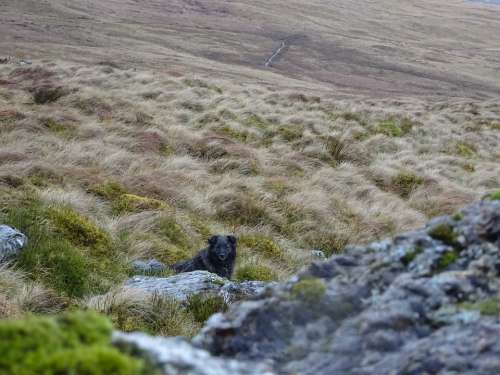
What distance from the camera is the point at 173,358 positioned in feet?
7.06

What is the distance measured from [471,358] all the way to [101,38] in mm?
86817

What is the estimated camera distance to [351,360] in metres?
2.66

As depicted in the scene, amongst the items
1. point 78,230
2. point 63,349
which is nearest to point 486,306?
point 63,349

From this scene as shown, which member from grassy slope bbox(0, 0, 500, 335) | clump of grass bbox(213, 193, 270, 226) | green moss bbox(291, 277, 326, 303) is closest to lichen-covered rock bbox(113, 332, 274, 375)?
green moss bbox(291, 277, 326, 303)

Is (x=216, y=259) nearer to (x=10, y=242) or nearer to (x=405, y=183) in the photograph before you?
(x=10, y=242)

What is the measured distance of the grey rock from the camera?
8.04m

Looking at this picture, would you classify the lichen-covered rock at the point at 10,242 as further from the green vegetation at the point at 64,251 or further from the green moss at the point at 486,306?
the green moss at the point at 486,306

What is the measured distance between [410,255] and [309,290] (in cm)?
63

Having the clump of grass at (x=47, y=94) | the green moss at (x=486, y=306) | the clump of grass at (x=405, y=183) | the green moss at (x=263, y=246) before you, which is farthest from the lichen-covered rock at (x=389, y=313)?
the clump of grass at (x=47, y=94)

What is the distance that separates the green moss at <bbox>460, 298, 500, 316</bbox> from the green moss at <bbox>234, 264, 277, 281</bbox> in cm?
551

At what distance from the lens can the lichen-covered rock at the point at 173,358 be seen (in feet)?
6.95

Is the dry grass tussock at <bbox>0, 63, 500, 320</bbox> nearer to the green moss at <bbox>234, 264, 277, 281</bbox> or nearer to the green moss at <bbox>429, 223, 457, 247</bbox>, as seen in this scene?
the green moss at <bbox>234, 264, 277, 281</bbox>

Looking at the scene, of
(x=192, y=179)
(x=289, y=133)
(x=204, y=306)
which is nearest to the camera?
(x=204, y=306)

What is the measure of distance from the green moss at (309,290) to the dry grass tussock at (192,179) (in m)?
3.38
